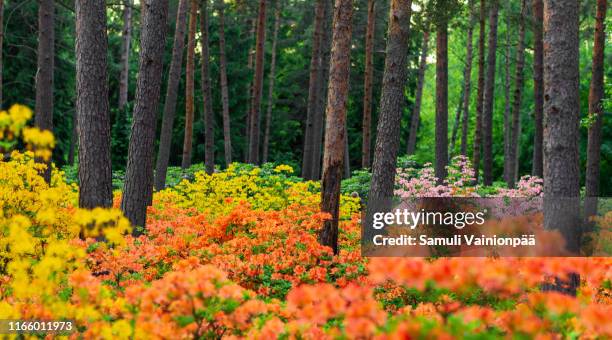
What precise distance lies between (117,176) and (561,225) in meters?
15.3

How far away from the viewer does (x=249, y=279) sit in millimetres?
6879

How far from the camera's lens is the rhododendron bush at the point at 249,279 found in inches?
136

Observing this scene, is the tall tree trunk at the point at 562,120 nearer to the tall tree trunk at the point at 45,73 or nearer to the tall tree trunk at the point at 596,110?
the tall tree trunk at the point at 596,110

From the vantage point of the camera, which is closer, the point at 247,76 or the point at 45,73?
the point at 45,73

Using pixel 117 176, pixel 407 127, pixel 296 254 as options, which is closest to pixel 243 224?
pixel 296 254

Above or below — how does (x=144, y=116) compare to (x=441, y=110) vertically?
below

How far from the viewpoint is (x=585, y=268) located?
4.38m

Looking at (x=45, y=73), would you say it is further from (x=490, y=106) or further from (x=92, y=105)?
(x=490, y=106)

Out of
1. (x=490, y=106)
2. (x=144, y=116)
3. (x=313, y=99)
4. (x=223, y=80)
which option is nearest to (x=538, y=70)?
(x=490, y=106)

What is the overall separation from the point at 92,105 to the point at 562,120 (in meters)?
5.61

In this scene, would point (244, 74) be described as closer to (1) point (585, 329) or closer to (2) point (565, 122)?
(2) point (565, 122)

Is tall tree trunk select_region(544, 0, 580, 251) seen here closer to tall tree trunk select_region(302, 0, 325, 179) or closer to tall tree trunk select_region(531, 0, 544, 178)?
tall tree trunk select_region(531, 0, 544, 178)

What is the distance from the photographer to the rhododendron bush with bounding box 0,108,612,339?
345cm

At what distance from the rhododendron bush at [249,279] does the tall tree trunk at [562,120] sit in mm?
677
